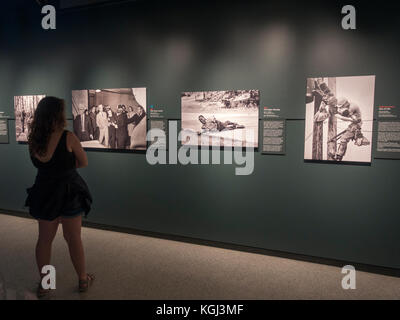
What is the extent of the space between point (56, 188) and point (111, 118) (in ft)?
6.16

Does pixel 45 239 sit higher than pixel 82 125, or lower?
lower

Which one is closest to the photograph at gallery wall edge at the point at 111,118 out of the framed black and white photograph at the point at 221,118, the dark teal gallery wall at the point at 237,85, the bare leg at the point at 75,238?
the dark teal gallery wall at the point at 237,85

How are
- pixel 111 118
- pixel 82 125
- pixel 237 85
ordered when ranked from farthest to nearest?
1. pixel 82 125
2. pixel 111 118
3. pixel 237 85

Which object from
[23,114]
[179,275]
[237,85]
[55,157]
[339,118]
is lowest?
[179,275]

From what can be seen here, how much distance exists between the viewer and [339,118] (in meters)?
3.10

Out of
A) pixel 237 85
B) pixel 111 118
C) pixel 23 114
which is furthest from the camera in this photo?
pixel 23 114

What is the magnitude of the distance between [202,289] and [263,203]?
1243mm

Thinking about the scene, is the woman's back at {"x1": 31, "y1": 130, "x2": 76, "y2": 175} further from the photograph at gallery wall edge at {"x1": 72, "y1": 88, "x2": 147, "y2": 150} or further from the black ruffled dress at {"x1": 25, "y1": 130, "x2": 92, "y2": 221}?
the photograph at gallery wall edge at {"x1": 72, "y1": 88, "x2": 147, "y2": 150}

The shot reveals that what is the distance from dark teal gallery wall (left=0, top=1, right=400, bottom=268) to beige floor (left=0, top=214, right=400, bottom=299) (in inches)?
10.0

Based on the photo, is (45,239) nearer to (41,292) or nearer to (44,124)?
(41,292)

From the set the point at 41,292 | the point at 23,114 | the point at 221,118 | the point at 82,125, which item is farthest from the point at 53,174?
the point at 23,114

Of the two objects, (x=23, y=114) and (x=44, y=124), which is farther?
(x=23, y=114)

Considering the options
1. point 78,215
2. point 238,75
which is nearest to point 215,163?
point 238,75
